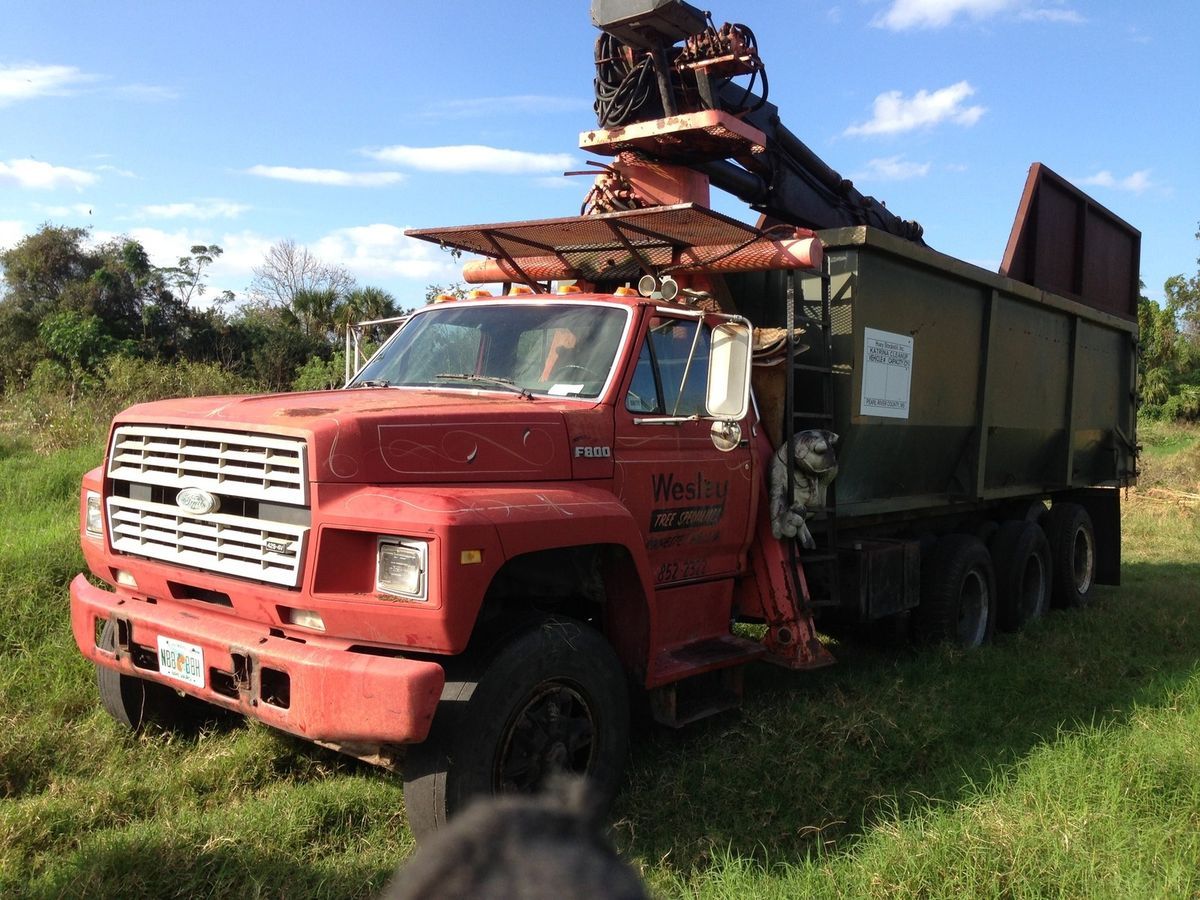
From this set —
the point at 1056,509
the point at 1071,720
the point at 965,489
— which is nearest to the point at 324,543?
the point at 1071,720

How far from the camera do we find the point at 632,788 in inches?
181

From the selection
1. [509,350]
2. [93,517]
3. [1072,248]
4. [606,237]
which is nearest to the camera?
[93,517]

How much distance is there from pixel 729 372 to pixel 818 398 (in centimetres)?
168

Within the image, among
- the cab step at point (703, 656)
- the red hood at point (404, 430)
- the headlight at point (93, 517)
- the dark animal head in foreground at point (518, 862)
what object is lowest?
the cab step at point (703, 656)

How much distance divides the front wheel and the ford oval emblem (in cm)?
122

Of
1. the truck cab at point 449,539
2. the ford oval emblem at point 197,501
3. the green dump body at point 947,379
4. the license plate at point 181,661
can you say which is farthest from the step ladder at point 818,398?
the license plate at point 181,661

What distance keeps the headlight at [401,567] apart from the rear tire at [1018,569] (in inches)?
243

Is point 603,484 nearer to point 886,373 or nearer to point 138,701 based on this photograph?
point 138,701

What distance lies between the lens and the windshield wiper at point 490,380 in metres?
4.75

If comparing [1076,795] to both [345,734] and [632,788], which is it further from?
[345,734]

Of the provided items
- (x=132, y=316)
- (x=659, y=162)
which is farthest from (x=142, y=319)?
(x=659, y=162)

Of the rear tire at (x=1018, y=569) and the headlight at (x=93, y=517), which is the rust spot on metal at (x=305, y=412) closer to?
the headlight at (x=93, y=517)

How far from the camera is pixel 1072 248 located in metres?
9.88

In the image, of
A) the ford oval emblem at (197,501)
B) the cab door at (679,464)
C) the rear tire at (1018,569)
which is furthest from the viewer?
the rear tire at (1018,569)
